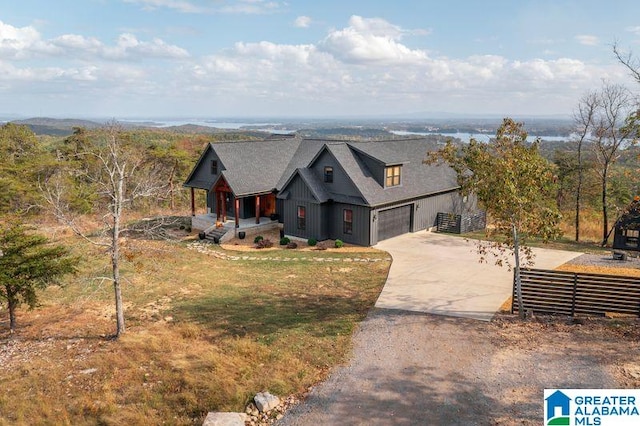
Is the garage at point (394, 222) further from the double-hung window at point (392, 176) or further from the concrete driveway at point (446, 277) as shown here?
the double-hung window at point (392, 176)

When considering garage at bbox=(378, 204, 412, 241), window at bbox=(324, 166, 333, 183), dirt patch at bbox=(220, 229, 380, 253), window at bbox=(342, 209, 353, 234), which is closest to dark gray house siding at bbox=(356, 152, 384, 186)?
garage at bbox=(378, 204, 412, 241)

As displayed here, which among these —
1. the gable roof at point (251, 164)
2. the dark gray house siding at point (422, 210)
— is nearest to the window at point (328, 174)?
the dark gray house siding at point (422, 210)

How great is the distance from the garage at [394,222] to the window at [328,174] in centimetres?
430

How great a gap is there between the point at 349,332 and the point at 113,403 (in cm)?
747

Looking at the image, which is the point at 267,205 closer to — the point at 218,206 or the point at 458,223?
the point at 218,206

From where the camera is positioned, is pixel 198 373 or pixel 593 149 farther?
pixel 593 149

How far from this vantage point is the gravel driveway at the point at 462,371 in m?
10.3

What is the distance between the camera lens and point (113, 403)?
35.9 ft

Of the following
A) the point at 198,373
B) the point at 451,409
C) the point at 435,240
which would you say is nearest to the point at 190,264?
the point at 198,373

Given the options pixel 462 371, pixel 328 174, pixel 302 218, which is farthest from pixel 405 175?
pixel 462 371

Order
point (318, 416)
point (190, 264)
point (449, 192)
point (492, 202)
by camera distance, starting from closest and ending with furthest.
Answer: point (318, 416) → point (492, 202) → point (190, 264) → point (449, 192)

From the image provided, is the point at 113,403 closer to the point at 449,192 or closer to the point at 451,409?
the point at 451,409

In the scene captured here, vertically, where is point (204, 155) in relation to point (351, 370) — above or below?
above

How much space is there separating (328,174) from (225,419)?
73.1 feet
